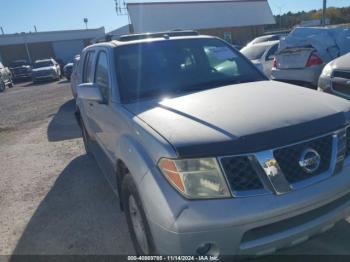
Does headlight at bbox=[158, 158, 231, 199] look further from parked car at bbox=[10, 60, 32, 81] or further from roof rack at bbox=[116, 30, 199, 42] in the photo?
parked car at bbox=[10, 60, 32, 81]

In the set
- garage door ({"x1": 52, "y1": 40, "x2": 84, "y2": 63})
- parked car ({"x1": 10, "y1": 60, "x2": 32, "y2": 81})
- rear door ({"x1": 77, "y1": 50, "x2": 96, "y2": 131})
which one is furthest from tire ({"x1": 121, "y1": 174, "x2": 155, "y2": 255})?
garage door ({"x1": 52, "y1": 40, "x2": 84, "y2": 63})

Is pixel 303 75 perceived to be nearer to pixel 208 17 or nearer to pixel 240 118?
pixel 240 118

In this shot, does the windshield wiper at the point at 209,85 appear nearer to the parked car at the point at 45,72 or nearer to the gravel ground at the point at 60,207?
the gravel ground at the point at 60,207

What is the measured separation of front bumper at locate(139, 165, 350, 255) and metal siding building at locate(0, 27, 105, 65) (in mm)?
47703

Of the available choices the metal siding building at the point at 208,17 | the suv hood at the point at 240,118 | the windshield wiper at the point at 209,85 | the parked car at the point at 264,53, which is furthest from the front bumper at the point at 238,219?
the metal siding building at the point at 208,17

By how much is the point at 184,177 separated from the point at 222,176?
242 mm

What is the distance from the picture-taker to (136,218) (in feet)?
Result: 10.1

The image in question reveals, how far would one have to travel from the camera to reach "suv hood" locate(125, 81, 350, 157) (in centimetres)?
239

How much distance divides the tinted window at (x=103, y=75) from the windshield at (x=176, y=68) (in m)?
0.24

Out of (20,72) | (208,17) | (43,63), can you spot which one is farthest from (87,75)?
(208,17)

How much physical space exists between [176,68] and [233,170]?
5.85 ft

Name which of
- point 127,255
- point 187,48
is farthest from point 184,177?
point 187,48

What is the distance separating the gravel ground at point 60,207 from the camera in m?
3.67

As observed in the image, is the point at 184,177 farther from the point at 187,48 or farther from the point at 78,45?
the point at 78,45
